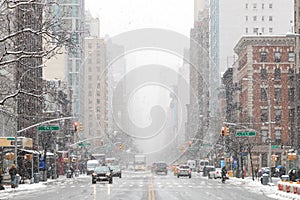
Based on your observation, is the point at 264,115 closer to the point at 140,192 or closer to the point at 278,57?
the point at 278,57

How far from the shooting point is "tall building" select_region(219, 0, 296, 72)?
170875 millimetres

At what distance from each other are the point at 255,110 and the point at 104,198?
81.9 meters

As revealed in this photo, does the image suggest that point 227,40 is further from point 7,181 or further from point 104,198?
point 104,198

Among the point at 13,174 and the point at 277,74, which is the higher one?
the point at 277,74

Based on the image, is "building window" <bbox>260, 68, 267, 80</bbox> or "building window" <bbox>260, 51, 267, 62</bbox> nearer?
"building window" <bbox>260, 68, 267, 80</bbox>

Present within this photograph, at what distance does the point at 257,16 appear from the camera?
172 meters

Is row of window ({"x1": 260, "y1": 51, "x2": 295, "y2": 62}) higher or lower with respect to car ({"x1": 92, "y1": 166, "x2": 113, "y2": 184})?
higher

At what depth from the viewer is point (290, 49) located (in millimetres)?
119438

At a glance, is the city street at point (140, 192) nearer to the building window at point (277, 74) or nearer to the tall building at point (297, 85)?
the tall building at point (297, 85)

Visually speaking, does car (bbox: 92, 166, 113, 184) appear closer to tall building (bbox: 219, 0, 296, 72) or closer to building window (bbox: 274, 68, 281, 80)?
building window (bbox: 274, 68, 281, 80)

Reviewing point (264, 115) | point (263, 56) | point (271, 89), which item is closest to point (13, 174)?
point (271, 89)

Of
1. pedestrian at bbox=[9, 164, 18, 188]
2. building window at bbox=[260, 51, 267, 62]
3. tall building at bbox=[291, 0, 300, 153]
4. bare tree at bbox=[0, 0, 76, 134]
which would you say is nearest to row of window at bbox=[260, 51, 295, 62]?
building window at bbox=[260, 51, 267, 62]

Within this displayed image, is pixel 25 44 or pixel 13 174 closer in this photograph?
pixel 25 44

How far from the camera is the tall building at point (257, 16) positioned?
6727 inches
